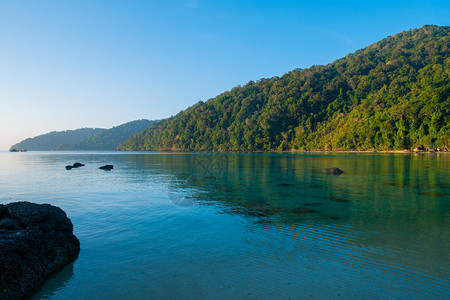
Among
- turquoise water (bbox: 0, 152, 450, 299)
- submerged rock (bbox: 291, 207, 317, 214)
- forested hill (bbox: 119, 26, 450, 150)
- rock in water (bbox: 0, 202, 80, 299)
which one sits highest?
forested hill (bbox: 119, 26, 450, 150)

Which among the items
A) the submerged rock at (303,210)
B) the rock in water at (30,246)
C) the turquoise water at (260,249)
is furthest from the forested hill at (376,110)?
the rock in water at (30,246)

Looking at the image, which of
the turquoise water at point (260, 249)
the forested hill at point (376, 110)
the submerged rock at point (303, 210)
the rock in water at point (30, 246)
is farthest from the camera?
the forested hill at point (376, 110)

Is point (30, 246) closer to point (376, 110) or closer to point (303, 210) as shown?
point (303, 210)

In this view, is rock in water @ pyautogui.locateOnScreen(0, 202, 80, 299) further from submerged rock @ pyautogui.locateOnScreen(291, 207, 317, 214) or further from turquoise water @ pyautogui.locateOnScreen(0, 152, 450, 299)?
submerged rock @ pyautogui.locateOnScreen(291, 207, 317, 214)

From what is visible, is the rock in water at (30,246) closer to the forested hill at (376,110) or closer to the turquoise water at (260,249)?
the turquoise water at (260,249)

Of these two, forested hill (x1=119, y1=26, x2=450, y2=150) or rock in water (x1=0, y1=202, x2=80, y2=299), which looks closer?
rock in water (x1=0, y1=202, x2=80, y2=299)

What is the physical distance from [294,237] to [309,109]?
7622 inches

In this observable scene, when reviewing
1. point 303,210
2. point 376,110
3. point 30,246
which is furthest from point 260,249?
point 376,110

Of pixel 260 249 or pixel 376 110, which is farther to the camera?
pixel 376 110

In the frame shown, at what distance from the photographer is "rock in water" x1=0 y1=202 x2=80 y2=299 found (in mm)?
6403

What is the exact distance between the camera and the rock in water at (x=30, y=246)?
6.40 meters

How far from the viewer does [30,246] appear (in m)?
7.36

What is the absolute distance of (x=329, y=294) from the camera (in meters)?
6.70

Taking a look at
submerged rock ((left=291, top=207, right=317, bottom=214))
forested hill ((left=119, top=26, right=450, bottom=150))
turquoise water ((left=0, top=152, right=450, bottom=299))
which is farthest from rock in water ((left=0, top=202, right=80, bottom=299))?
forested hill ((left=119, top=26, right=450, bottom=150))
